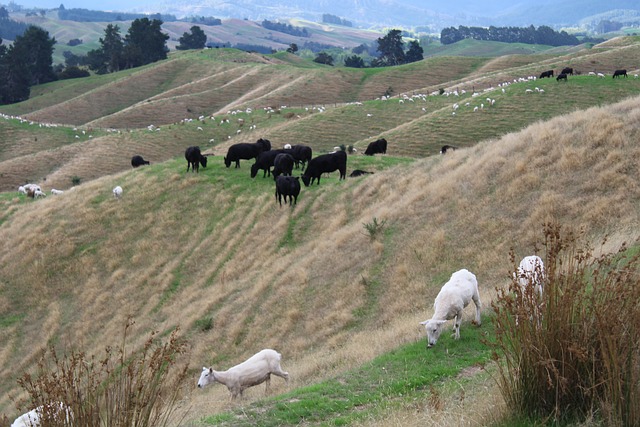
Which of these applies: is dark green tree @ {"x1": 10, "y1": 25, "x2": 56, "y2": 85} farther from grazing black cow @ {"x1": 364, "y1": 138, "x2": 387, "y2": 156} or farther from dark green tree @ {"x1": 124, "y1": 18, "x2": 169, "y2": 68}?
grazing black cow @ {"x1": 364, "y1": 138, "x2": 387, "y2": 156}

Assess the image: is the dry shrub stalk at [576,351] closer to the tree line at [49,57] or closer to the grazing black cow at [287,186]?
the grazing black cow at [287,186]

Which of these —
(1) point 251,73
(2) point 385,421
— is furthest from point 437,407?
(1) point 251,73

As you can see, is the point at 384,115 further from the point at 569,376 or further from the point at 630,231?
the point at 569,376

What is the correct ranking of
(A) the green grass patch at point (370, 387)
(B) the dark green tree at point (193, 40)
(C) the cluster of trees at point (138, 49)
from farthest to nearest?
(B) the dark green tree at point (193, 40), (C) the cluster of trees at point (138, 49), (A) the green grass patch at point (370, 387)

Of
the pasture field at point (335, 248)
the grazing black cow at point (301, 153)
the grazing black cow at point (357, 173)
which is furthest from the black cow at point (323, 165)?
the grazing black cow at point (301, 153)

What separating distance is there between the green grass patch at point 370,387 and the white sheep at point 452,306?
0.25 metres

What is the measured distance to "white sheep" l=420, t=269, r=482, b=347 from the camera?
459 inches

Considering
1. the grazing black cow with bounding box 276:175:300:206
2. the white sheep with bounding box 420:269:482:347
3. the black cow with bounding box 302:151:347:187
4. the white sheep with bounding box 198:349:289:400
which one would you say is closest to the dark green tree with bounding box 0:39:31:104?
the black cow with bounding box 302:151:347:187

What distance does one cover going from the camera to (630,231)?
14.6m

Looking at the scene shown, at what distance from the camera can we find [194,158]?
35250mm

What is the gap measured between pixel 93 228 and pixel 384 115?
98.4 ft

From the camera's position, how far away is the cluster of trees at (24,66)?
113 meters

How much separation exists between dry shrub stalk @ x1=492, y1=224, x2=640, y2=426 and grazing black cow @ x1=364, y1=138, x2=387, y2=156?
3245 centimetres

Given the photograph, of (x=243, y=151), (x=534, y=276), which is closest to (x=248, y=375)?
(x=534, y=276)
